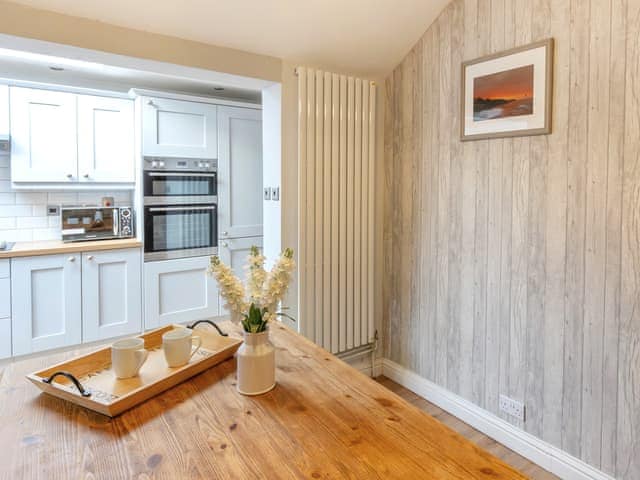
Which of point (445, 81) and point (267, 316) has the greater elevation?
point (445, 81)

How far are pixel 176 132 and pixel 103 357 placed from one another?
8.43 feet

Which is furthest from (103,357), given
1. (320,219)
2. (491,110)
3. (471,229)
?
(491,110)

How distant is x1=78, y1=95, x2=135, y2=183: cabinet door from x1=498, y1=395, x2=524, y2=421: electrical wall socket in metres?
3.17

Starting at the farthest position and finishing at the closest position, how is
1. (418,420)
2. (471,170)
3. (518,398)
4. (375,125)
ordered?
(375,125), (471,170), (518,398), (418,420)

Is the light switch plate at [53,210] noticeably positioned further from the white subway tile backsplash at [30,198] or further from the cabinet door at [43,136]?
the cabinet door at [43,136]

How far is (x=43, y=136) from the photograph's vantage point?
3246 millimetres

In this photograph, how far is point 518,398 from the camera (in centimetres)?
229

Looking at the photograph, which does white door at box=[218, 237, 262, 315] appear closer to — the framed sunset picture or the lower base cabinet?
the lower base cabinet

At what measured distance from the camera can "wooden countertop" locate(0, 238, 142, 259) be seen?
301 cm

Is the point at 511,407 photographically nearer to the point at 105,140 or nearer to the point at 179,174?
the point at 179,174

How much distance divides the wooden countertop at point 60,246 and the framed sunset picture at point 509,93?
2.59 m

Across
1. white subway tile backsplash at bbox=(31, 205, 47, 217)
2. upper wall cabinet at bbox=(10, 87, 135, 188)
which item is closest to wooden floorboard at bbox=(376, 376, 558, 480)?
upper wall cabinet at bbox=(10, 87, 135, 188)

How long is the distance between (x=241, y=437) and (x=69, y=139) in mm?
3157

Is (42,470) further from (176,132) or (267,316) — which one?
(176,132)
